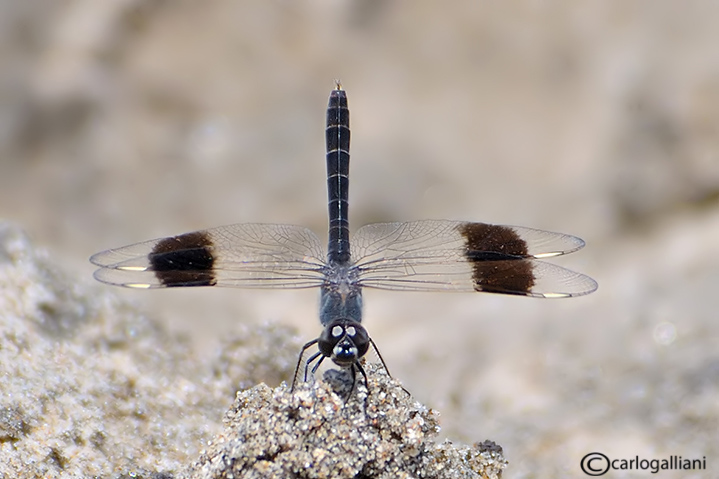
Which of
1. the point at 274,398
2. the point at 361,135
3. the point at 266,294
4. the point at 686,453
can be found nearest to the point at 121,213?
the point at 266,294

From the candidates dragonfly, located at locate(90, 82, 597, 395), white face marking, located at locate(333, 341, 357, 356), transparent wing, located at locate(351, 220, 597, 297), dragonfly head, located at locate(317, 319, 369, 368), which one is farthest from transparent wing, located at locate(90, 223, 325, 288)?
white face marking, located at locate(333, 341, 357, 356)

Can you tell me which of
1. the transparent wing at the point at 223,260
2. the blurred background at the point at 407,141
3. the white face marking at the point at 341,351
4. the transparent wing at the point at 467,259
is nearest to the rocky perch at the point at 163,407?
the white face marking at the point at 341,351

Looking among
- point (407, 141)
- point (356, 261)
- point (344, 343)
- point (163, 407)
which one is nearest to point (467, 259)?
point (356, 261)

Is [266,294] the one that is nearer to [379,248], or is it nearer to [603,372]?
[379,248]

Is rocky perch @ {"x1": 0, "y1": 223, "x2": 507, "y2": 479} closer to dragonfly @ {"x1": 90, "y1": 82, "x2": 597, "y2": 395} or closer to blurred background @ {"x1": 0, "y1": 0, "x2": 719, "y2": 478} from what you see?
dragonfly @ {"x1": 90, "y1": 82, "x2": 597, "y2": 395}

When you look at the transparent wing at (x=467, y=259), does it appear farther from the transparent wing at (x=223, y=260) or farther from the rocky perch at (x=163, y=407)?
the rocky perch at (x=163, y=407)

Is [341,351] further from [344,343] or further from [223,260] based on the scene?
[223,260]
